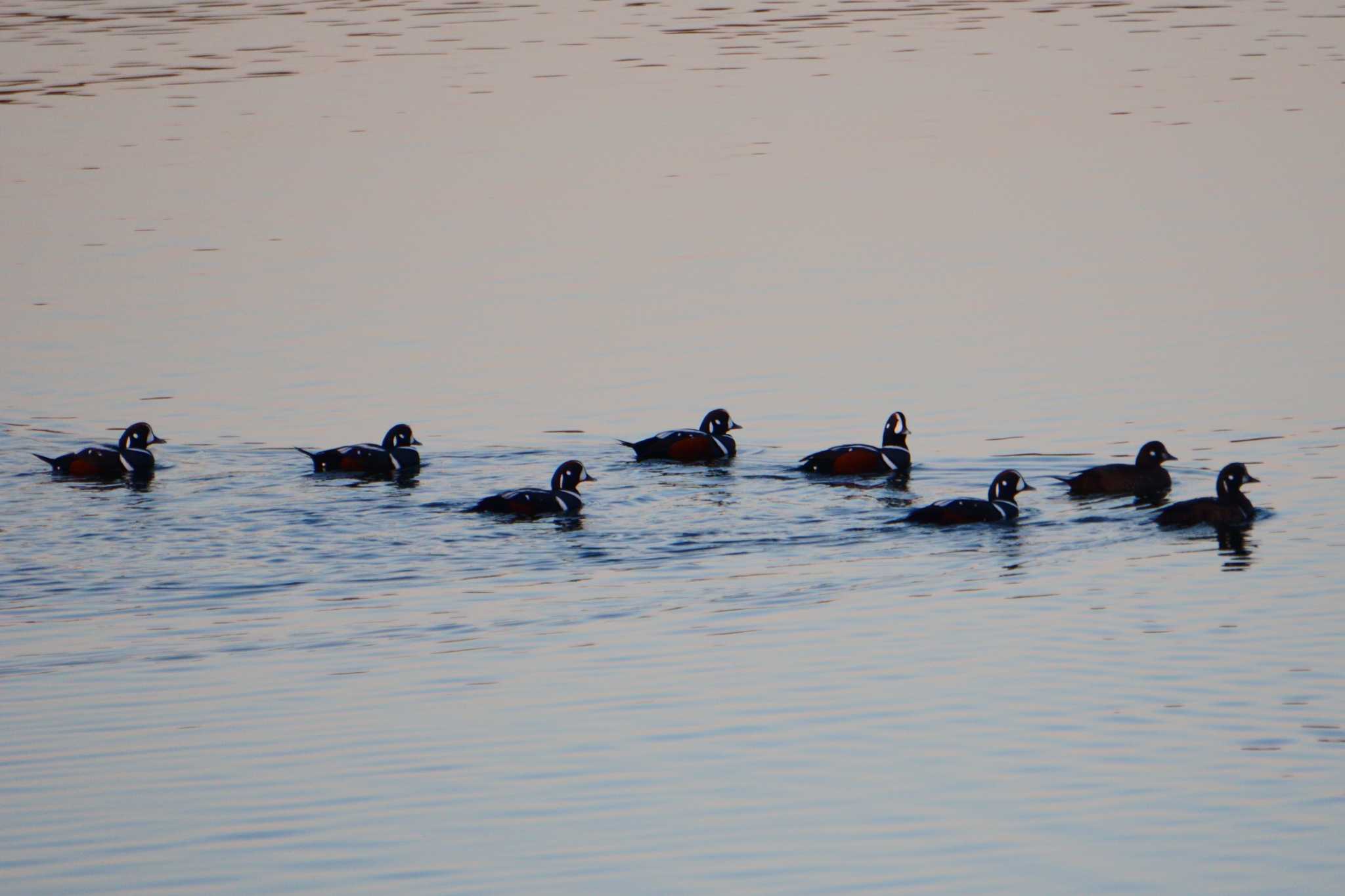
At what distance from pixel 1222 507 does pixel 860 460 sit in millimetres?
3186

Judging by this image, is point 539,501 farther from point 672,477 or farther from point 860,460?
point 860,460

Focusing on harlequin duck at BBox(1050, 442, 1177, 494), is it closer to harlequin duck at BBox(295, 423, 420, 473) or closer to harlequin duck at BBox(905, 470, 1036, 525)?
harlequin duck at BBox(905, 470, 1036, 525)

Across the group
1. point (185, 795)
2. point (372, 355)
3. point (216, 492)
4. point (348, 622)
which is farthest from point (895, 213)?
point (185, 795)

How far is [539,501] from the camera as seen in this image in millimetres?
16688

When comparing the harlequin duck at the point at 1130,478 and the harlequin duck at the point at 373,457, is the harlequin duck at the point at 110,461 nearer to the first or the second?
the harlequin duck at the point at 373,457

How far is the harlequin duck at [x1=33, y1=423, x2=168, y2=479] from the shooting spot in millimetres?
18078

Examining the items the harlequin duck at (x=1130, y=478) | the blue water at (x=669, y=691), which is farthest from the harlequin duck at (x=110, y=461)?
the harlequin duck at (x=1130, y=478)

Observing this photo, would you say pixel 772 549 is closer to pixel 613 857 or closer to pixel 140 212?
pixel 613 857

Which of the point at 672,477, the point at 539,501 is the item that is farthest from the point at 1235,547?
the point at 539,501

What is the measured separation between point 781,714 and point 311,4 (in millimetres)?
46457

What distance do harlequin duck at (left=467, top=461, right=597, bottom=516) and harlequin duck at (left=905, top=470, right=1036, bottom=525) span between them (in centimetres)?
272

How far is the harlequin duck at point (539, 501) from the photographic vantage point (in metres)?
16.7

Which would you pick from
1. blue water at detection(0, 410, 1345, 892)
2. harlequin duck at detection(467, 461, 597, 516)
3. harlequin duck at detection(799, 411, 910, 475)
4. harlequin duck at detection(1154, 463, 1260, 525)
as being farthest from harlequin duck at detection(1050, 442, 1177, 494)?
harlequin duck at detection(467, 461, 597, 516)

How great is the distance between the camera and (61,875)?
8992mm
